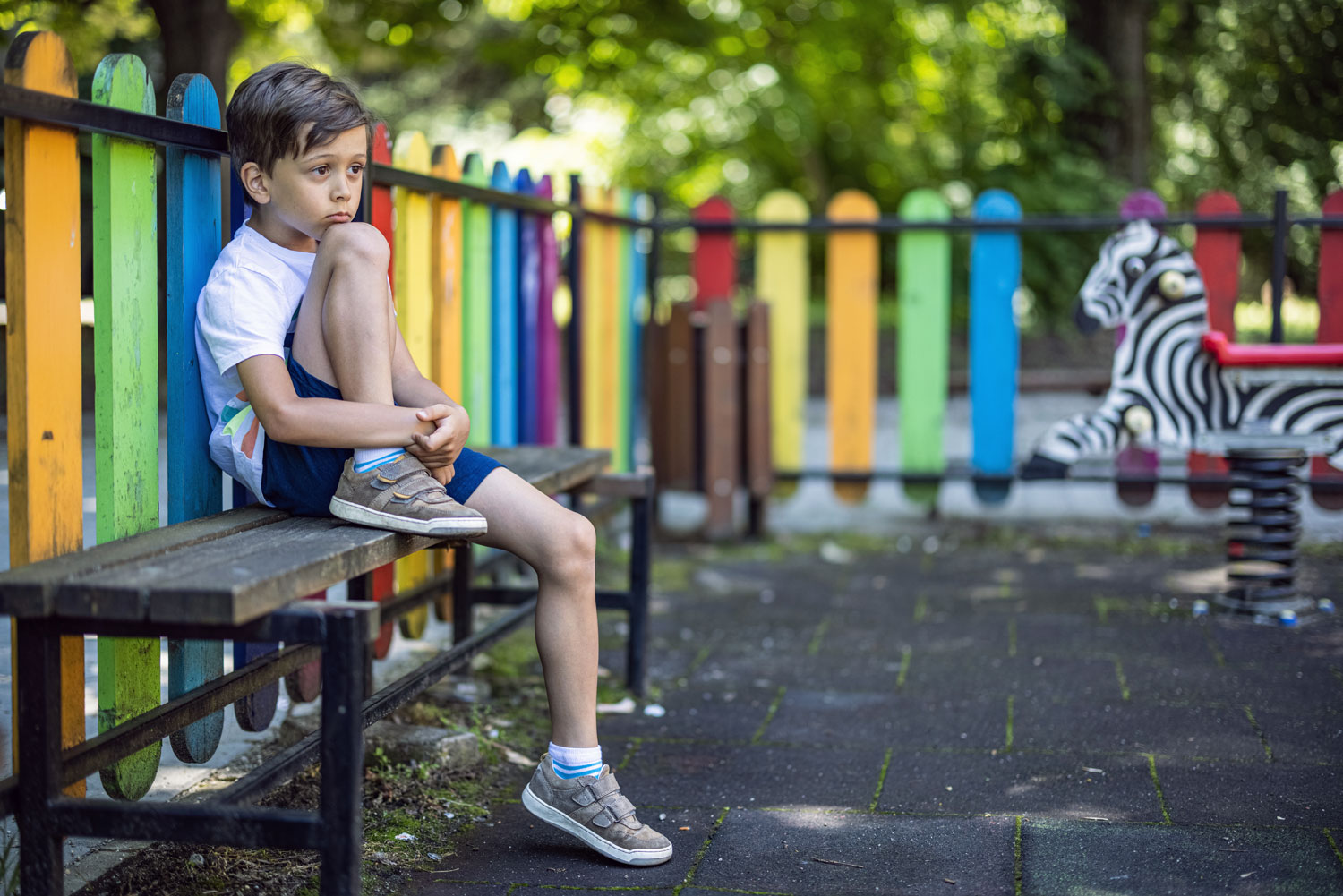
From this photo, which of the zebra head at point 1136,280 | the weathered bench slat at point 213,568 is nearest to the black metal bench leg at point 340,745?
the weathered bench slat at point 213,568

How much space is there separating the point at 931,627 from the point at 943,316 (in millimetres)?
1977

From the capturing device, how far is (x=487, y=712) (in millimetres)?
3744

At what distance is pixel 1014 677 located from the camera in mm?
4121

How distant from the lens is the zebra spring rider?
4730 millimetres

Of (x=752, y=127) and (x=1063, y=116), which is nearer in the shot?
Result: (x=1063, y=116)

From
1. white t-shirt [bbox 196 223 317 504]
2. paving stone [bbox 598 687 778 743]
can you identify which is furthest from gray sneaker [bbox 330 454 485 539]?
paving stone [bbox 598 687 778 743]

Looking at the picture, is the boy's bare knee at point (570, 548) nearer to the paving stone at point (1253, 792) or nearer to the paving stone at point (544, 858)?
the paving stone at point (544, 858)

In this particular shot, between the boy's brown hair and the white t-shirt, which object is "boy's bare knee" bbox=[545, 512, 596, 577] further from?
the boy's brown hair

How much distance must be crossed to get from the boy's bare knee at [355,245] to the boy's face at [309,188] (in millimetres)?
101

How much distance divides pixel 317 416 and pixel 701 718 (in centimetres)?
176

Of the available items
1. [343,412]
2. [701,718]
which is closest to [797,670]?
[701,718]

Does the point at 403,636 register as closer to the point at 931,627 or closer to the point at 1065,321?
the point at 931,627

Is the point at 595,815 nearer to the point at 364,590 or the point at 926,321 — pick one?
the point at 364,590

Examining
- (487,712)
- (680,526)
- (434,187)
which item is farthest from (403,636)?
(680,526)
